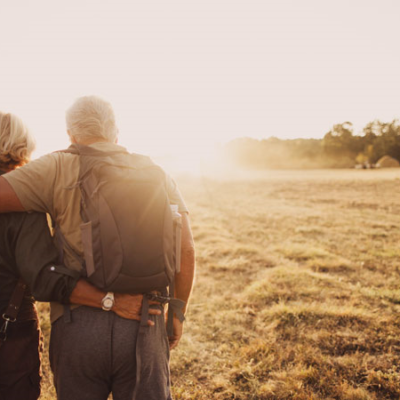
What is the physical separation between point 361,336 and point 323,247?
3.94 m

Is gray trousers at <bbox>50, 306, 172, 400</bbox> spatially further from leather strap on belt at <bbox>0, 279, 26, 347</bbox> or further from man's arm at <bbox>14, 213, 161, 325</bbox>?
leather strap on belt at <bbox>0, 279, 26, 347</bbox>

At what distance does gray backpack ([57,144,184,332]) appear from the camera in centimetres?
149

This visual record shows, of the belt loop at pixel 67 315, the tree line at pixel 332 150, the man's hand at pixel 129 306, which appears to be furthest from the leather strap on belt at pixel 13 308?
the tree line at pixel 332 150

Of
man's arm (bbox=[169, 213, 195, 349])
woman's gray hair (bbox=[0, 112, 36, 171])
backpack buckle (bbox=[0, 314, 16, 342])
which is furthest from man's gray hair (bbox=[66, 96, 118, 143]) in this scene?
backpack buckle (bbox=[0, 314, 16, 342])

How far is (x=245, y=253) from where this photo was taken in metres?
7.29

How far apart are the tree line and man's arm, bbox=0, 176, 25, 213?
54570 mm

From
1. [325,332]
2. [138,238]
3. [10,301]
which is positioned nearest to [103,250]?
[138,238]

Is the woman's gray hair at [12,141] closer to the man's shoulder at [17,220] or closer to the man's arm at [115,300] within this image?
the man's shoulder at [17,220]

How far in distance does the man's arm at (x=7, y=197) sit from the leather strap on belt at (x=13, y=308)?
0.47 m

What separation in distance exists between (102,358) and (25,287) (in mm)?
620

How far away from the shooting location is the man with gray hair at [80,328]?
5.01 feet

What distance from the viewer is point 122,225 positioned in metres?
1.49

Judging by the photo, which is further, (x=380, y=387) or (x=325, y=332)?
(x=325, y=332)

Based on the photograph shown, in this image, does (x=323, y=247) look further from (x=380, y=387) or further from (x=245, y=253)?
(x=380, y=387)
